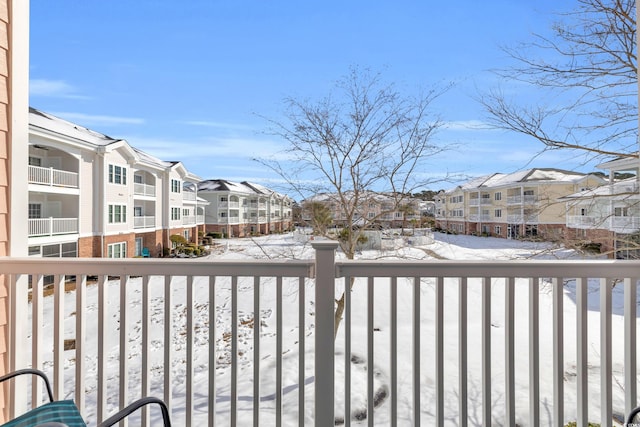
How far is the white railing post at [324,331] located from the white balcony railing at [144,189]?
2.70 meters

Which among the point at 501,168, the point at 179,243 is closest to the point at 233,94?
the point at 179,243

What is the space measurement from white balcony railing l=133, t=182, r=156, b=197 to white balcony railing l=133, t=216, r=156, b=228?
9.6 inches

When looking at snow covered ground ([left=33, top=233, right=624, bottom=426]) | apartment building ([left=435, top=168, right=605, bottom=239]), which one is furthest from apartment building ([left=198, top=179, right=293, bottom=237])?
apartment building ([left=435, top=168, right=605, bottom=239])

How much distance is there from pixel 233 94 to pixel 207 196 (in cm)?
125

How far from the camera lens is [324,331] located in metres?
1.36

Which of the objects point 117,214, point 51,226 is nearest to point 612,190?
point 117,214

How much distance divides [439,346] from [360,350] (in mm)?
2219

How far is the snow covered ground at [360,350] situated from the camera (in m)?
2.68

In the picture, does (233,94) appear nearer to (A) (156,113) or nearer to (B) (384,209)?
(A) (156,113)

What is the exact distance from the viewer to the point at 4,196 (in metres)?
1.62

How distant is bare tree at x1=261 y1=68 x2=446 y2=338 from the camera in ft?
15.3

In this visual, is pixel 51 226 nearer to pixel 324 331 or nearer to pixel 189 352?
pixel 189 352

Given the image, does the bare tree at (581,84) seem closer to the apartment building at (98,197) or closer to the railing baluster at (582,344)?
the railing baluster at (582,344)

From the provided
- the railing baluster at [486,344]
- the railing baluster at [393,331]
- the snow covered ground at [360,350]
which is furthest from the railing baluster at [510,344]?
the snow covered ground at [360,350]
